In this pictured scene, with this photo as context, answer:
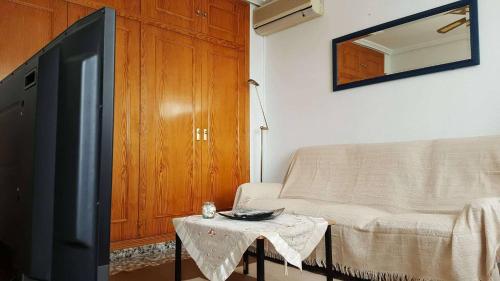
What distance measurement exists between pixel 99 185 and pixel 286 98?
3641mm

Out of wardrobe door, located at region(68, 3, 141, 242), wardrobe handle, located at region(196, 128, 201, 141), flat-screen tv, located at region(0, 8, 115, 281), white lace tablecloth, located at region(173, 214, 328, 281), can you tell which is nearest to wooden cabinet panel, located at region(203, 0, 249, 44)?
wardrobe door, located at region(68, 3, 141, 242)

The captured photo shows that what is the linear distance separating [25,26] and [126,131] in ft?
3.39

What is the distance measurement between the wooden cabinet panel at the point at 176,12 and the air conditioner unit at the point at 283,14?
687 mm

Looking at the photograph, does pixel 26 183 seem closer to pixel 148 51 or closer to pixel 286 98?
pixel 148 51

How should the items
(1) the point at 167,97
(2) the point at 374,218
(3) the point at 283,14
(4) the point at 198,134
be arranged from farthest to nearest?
(3) the point at 283,14
(4) the point at 198,134
(1) the point at 167,97
(2) the point at 374,218

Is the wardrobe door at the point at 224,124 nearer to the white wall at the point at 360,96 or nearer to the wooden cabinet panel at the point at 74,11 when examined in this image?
the white wall at the point at 360,96

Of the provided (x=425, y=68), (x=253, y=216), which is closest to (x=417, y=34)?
(x=425, y=68)

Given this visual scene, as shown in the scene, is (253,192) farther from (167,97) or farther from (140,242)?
(167,97)

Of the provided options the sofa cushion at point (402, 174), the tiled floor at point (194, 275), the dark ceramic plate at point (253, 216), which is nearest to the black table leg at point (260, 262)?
the dark ceramic plate at point (253, 216)

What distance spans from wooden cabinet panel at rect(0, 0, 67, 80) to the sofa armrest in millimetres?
1805

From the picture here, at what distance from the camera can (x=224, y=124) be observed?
3926 millimetres

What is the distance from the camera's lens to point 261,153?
418 centimetres

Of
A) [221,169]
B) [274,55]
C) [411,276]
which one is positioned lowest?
[411,276]

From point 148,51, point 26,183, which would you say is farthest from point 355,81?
point 26,183
